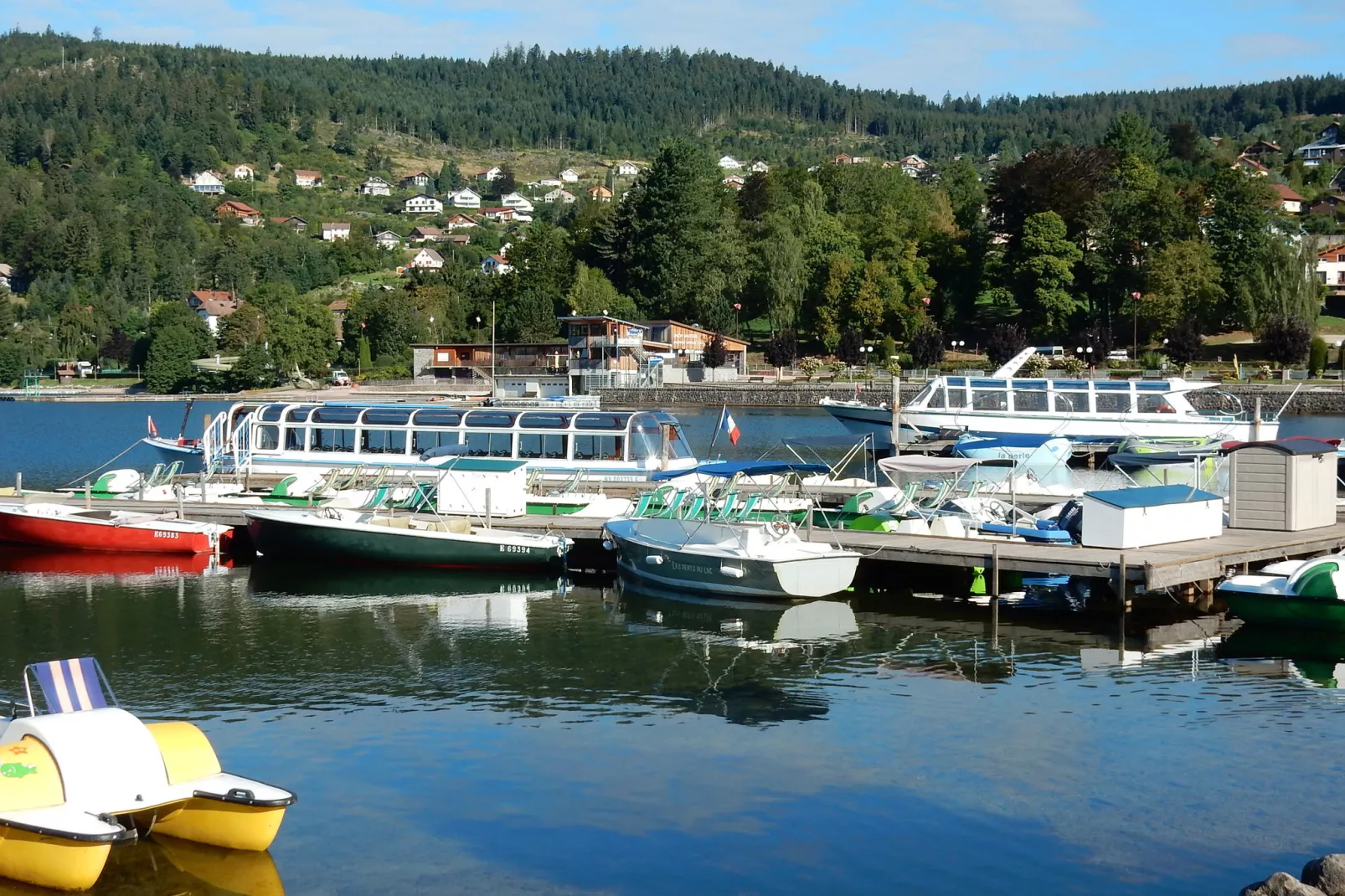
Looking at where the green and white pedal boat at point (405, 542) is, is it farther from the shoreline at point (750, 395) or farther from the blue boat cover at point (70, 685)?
the shoreline at point (750, 395)

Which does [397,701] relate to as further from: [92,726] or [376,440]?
[376,440]

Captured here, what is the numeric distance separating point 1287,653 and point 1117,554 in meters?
3.58

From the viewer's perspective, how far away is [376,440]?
39406 millimetres

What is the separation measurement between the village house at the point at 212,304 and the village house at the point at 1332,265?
344 ft

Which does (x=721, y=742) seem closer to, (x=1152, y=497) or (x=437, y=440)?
(x=1152, y=497)

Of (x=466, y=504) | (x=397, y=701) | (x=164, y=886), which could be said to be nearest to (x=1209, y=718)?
(x=397, y=701)

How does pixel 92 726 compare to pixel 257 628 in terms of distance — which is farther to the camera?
pixel 257 628

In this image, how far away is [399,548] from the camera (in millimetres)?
29453

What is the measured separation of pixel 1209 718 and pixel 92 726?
13521mm

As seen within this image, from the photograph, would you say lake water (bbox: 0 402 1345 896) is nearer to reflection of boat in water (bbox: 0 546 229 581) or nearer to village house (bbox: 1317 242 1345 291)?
reflection of boat in water (bbox: 0 546 229 581)

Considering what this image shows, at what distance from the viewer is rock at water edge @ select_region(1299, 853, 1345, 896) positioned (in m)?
11.6

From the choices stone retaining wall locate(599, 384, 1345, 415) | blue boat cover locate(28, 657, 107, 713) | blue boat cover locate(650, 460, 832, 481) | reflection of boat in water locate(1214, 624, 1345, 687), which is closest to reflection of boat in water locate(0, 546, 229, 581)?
blue boat cover locate(650, 460, 832, 481)

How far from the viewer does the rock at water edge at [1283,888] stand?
37.4 feet

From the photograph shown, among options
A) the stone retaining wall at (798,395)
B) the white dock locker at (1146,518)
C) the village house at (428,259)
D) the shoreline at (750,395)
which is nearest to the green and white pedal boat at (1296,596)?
the white dock locker at (1146,518)
